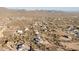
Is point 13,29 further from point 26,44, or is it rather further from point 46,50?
point 46,50
